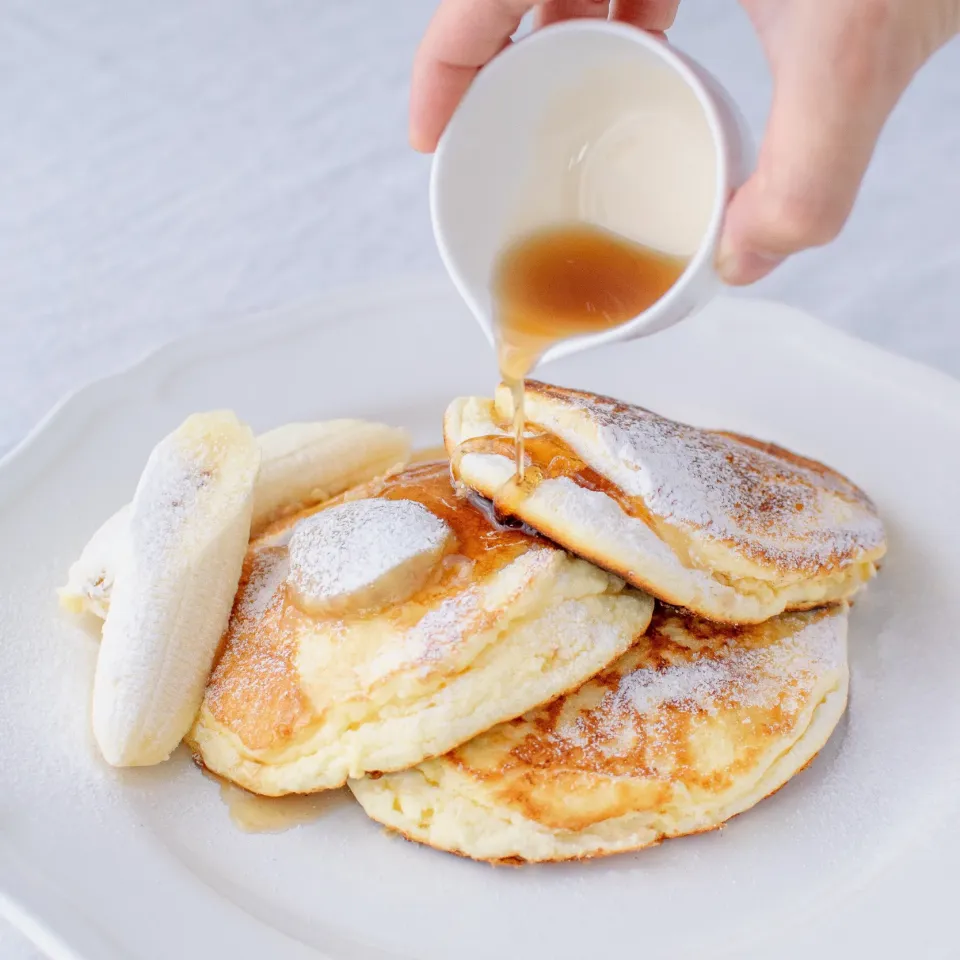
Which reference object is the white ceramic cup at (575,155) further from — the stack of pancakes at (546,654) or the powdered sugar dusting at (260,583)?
the powdered sugar dusting at (260,583)

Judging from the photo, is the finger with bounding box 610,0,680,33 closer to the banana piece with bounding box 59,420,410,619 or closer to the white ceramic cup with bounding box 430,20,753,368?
the white ceramic cup with bounding box 430,20,753,368

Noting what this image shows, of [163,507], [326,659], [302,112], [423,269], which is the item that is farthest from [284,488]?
[302,112]

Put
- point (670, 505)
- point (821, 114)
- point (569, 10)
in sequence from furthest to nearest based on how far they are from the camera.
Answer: point (569, 10) → point (670, 505) → point (821, 114)

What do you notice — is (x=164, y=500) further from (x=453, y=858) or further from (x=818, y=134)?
(x=818, y=134)

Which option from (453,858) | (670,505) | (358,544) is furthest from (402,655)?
(670,505)

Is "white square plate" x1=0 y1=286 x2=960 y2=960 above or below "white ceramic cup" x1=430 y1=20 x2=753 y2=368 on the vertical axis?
below

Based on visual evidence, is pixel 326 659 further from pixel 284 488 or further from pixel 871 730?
pixel 871 730

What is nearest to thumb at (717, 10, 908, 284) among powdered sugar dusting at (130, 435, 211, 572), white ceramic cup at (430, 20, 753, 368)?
white ceramic cup at (430, 20, 753, 368)

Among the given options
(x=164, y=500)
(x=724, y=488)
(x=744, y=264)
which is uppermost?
Answer: (x=744, y=264)
